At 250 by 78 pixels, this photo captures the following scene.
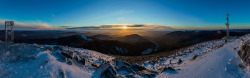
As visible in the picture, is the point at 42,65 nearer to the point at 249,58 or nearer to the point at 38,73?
the point at 38,73

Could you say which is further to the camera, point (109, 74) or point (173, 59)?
point (173, 59)

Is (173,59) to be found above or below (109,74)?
below

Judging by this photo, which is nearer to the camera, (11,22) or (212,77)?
(212,77)

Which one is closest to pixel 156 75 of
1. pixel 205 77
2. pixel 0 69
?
pixel 205 77

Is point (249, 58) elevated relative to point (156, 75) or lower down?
elevated

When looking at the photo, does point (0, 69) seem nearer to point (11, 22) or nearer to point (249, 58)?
point (249, 58)

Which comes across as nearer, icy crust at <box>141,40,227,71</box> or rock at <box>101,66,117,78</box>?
rock at <box>101,66,117,78</box>

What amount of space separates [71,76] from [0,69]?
344cm

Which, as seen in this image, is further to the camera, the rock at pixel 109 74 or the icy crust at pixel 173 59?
the icy crust at pixel 173 59

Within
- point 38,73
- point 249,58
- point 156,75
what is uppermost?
point 249,58

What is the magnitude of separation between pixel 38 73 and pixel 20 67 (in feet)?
4.74

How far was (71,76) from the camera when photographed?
5.94 metres

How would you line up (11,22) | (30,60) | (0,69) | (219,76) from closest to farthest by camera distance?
(0,69)
(219,76)
(30,60)
(11,22)

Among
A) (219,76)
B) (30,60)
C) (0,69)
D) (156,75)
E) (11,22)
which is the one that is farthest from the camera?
(11,22)
